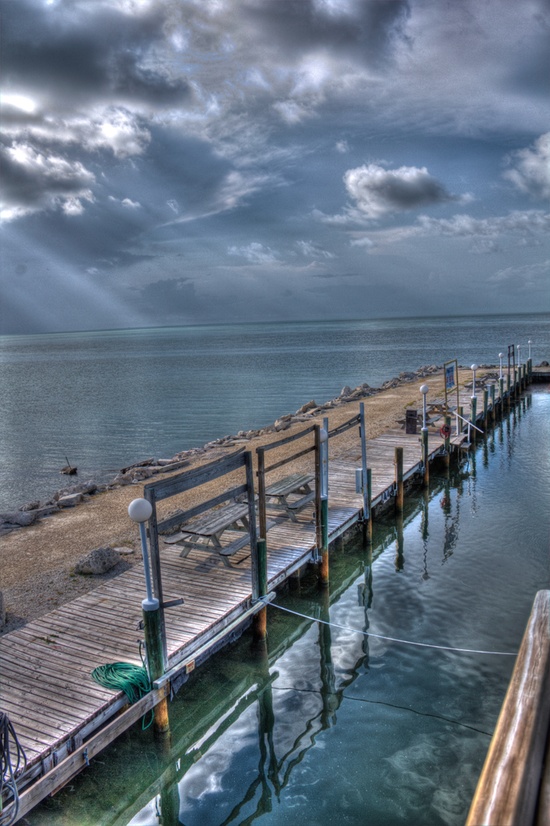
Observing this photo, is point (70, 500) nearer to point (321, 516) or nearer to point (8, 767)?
point (321, 516)

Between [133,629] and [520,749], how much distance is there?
756 cm

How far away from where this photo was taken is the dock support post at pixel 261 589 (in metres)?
Answer: 9.28

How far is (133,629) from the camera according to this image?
27.7ft

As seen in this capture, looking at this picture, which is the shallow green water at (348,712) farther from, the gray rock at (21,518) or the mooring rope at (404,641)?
the gray rock at (21,518)

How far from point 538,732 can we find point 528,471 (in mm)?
19155

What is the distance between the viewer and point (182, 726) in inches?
311

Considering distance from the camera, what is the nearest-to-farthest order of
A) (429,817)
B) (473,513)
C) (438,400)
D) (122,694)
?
(429,817), (122,694), (473,513), (438,400)

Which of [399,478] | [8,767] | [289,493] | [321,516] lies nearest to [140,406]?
[399,478]

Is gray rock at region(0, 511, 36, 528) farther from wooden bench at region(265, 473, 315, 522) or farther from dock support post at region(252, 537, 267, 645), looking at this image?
dock support post at region(252, 537, 267, 645)

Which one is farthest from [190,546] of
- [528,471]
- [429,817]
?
[528,471]

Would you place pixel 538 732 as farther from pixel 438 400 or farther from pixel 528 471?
pixel 438 400

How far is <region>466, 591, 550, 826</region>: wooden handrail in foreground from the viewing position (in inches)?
60.2

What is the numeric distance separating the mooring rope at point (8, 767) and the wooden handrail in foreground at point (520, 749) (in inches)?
191

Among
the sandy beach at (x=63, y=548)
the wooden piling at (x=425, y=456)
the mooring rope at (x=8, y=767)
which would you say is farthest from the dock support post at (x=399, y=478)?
the mooring rope at (x=8, y=767)
